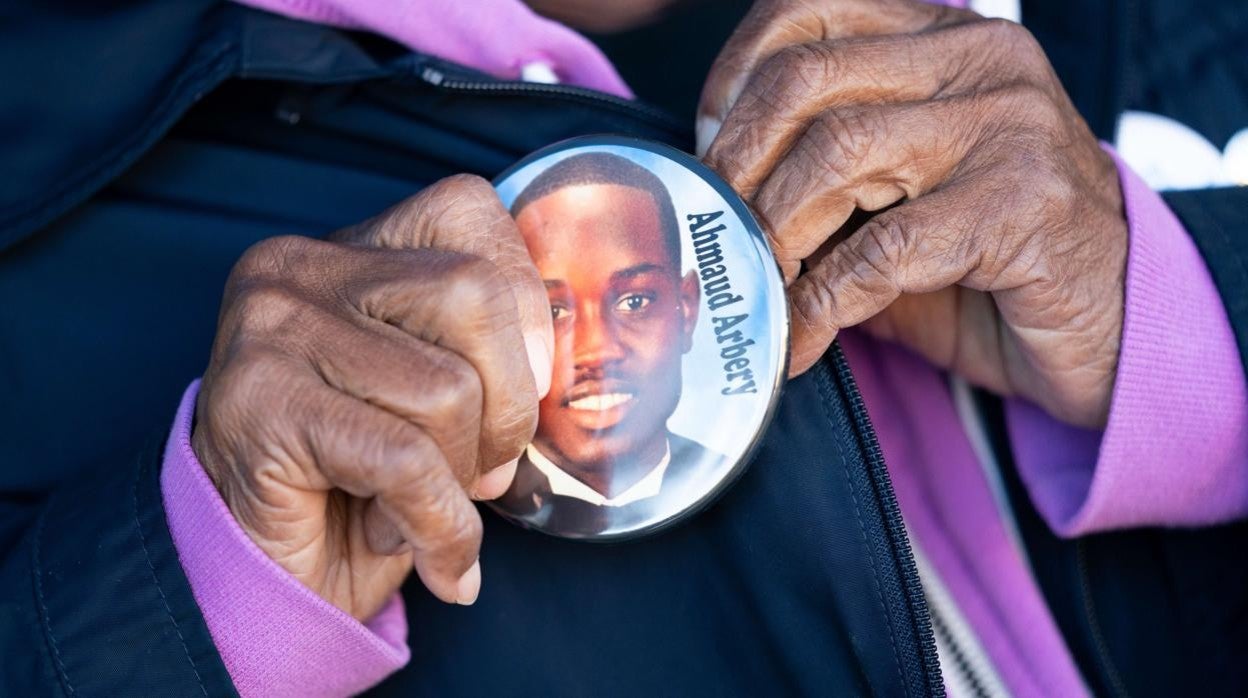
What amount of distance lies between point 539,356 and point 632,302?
0.32ft

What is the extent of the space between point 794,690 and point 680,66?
31.9 inches

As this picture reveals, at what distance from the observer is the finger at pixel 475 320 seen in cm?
69

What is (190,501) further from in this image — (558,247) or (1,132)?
(1,132)

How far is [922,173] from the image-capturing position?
0.83 m

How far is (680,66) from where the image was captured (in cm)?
132

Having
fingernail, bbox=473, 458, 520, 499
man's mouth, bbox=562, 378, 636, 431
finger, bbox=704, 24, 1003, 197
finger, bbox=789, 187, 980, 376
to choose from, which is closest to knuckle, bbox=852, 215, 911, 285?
finger, bbox=789, 187, 980, 376

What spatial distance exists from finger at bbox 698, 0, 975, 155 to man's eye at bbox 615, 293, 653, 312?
163 mm

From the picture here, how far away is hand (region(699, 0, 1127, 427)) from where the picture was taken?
798mm

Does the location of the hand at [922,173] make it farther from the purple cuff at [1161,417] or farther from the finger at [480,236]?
the finger at [480,236]

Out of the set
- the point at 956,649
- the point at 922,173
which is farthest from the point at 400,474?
the point at 956,649

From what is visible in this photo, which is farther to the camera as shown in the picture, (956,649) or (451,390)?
(956,649)

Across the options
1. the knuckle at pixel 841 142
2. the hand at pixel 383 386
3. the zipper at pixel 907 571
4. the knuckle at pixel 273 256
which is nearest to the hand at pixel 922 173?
the knuckle at pixel 841 142

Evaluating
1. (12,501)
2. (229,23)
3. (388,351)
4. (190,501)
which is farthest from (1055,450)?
(12,501)

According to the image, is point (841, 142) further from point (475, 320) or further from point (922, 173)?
point (475, 320)
